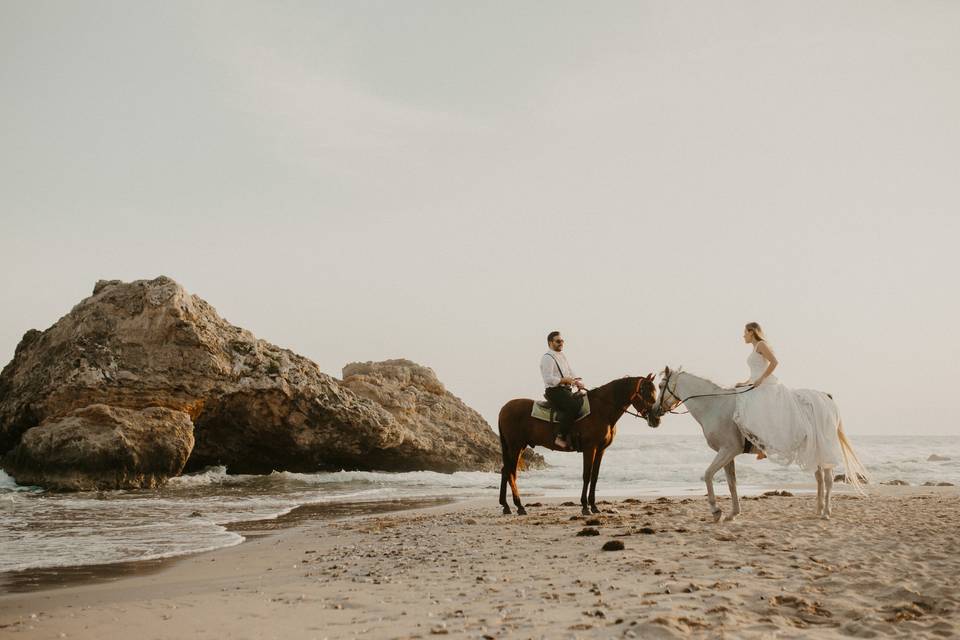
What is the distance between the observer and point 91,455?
62.8 ft

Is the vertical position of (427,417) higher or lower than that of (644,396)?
higher

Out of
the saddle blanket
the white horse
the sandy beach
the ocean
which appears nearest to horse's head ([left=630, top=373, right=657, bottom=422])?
the white horse

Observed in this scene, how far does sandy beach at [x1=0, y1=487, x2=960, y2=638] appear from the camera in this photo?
15.7ft

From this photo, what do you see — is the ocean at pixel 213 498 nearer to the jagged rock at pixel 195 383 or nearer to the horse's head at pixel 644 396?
the jagged rock at pixel 195 383

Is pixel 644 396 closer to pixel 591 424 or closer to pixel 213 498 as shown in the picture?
pixel 591 424

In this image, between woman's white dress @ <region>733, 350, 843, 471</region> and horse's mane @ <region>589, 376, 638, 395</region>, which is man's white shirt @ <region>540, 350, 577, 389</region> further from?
woman's white dress @ <region>733, 350, 843, 471</region>

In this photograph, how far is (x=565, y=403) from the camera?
11.4 meters

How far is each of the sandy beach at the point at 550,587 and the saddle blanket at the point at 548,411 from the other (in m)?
2.06

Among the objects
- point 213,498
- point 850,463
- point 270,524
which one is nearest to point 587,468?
point 850,463

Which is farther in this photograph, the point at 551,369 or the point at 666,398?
the point at 551,369

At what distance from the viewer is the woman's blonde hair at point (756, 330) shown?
33.2 ft

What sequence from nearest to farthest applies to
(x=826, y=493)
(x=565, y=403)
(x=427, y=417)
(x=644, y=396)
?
(x=826, y=493) < (x=644, y=396) < (x=565, y=403) < (x=427, y=417)

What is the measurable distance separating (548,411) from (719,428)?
2.81 metres

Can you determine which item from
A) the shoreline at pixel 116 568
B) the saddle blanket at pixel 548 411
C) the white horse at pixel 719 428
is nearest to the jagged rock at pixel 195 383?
the shoreline at pixel 116 568
